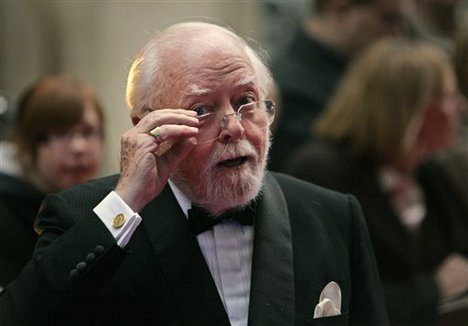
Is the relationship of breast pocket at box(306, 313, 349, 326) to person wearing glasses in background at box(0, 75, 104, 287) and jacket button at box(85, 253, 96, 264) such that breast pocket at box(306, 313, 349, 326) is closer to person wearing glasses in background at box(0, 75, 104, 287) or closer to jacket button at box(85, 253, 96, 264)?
jacket button at box(85, 253, 96, 264)

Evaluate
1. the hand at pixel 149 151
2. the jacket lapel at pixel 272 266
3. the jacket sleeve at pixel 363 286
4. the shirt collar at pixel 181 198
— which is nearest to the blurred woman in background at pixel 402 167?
the jacket sleeve at pixel 363 286

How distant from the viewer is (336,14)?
6.15 metres

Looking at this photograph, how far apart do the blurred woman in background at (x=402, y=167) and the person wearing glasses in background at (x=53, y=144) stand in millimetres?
897

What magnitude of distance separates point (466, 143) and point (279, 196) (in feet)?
8.28

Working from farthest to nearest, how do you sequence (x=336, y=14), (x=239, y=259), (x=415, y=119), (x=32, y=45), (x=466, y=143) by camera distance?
(x=32, y=45) < (x=336, y=14) < (x=466, y=143) < (x=415, y=119) < (x=239, y=259)

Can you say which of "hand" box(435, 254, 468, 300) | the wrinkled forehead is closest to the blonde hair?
"hand" box(435, 254, 468, 300)

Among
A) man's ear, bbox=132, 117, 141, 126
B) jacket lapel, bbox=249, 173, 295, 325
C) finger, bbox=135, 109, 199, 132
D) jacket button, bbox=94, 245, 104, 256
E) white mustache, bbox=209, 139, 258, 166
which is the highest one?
finger, bbox=135, 109, 199, 132

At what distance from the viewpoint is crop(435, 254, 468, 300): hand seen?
4980 millimetres

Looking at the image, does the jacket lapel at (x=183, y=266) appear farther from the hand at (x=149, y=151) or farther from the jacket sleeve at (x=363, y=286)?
the jacket sleeve at (x=363, y=286)

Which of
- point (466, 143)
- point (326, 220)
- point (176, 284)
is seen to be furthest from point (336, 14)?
point (176, 284)

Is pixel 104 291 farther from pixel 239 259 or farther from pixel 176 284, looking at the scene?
pixel 239 259

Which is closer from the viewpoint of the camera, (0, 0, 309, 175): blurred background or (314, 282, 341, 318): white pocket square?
(314, 282, 341, 318): white pocket square

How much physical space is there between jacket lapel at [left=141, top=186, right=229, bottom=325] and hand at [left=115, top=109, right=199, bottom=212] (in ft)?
0.62

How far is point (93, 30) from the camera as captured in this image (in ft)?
24.4
